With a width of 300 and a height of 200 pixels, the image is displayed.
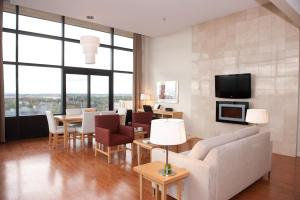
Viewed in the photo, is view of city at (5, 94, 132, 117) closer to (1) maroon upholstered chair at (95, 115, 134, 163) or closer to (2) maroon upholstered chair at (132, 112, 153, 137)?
(2) maroon upholstered chair at (132, 112, 153, 137)

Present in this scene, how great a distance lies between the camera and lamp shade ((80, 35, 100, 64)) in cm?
445

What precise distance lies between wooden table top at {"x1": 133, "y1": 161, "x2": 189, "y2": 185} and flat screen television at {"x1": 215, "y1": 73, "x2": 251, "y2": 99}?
389 cm

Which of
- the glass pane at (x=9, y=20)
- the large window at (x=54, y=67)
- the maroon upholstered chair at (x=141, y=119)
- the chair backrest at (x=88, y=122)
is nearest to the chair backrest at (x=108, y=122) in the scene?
the chair backrest at (x=88, y=122)

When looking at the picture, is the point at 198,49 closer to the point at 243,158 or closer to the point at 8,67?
the point at 243,158

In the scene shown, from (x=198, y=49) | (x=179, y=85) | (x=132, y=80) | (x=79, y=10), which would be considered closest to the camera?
(x=79, y=10)

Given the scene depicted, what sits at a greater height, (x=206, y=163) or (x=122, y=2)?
(x=122, y=2)

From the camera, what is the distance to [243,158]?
9.12 ft

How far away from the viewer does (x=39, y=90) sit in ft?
21.3

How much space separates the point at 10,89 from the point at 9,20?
6.59 feet

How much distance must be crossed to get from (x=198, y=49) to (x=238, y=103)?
7.33ft

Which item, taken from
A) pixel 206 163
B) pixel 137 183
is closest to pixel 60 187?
pixel 137 183

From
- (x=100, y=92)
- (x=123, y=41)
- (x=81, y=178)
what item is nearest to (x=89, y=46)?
(x=81, y=178)

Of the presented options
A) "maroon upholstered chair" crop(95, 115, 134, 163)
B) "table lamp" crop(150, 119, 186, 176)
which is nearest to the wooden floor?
"maroon upholstered chair" crop(95, 115, 134, 163)

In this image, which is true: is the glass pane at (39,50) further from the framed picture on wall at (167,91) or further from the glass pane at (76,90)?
the framed picture on wall at (167,91)
